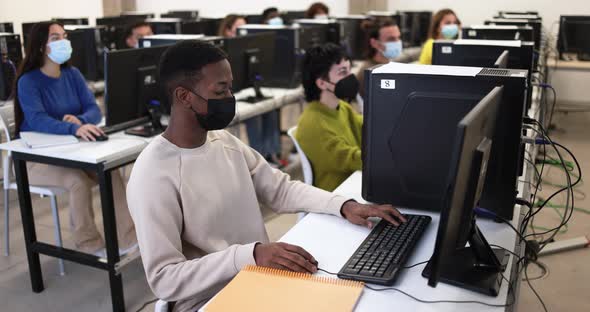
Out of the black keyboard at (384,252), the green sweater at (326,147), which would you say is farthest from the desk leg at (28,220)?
the black keyboard at (384,252)

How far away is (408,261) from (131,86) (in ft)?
5.65

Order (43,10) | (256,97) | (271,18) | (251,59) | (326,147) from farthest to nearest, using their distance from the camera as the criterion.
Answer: (43,10)
(271,18)
(256,97)
(251,59)
(326,147)

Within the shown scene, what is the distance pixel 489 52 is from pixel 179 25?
3.49 m

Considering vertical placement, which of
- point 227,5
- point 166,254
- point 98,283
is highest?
point 227,5

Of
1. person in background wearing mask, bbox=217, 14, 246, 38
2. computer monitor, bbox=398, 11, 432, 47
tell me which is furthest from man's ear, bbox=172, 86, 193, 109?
computer monitor, bbox=398, 11, 432, 47

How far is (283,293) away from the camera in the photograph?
1170 mm

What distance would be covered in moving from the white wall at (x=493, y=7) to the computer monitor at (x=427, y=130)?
6578mm

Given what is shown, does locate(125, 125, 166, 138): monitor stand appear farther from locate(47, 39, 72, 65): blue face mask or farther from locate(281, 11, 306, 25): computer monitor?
locate(281, 11, 306, 25): computer monitor

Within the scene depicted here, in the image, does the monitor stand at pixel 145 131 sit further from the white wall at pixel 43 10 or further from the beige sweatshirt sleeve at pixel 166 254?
the white wall at pixel 43 10

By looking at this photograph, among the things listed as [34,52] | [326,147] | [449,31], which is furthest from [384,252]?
[449,31]

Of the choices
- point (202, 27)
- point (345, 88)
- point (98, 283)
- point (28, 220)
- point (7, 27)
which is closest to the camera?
point (345, 88)

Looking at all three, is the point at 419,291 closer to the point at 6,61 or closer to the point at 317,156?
the point at 317,156

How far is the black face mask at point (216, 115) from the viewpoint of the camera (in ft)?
4.77

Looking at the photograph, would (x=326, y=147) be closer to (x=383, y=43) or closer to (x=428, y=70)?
(x=428, y=70)
